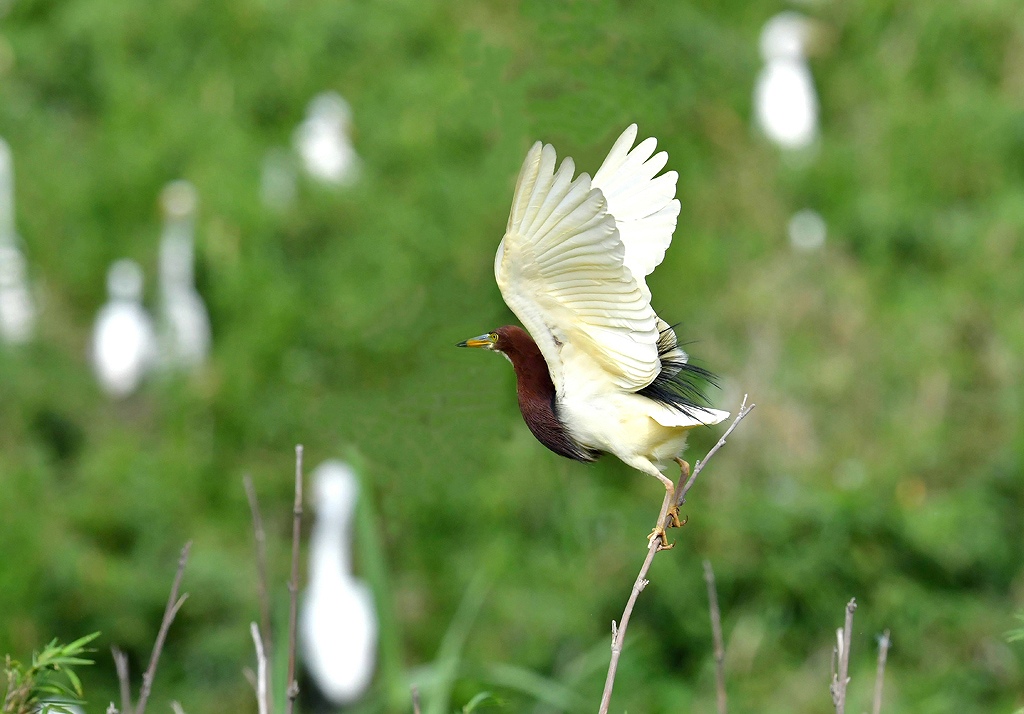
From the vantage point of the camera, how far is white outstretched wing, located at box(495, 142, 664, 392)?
0.86 m

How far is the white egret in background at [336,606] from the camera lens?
3.17 meters

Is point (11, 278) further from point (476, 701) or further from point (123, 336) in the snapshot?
point (476, 701)

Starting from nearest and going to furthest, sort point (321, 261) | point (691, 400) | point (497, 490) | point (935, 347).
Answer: point (691, 400)
point (497, 490)
point (935, 347)
point (321, 261)

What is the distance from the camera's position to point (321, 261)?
13.7 ft

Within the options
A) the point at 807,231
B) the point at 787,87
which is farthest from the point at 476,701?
the point at 787,87

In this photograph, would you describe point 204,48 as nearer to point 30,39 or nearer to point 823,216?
point 30,39

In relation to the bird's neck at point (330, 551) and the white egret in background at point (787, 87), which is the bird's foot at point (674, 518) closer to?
the bird's neck at point (330, 551)

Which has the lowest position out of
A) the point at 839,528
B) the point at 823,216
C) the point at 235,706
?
the point at 235,706

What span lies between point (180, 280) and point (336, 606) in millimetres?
1595

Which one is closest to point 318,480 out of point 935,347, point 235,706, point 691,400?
point 235,706

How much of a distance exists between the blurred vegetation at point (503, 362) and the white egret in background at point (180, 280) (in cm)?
7

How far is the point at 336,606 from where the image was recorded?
3281 mm

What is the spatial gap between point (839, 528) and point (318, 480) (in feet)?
4.60

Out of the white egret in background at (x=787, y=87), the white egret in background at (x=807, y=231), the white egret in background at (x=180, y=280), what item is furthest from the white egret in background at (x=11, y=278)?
the white egret in background at (x=787, y=87)
